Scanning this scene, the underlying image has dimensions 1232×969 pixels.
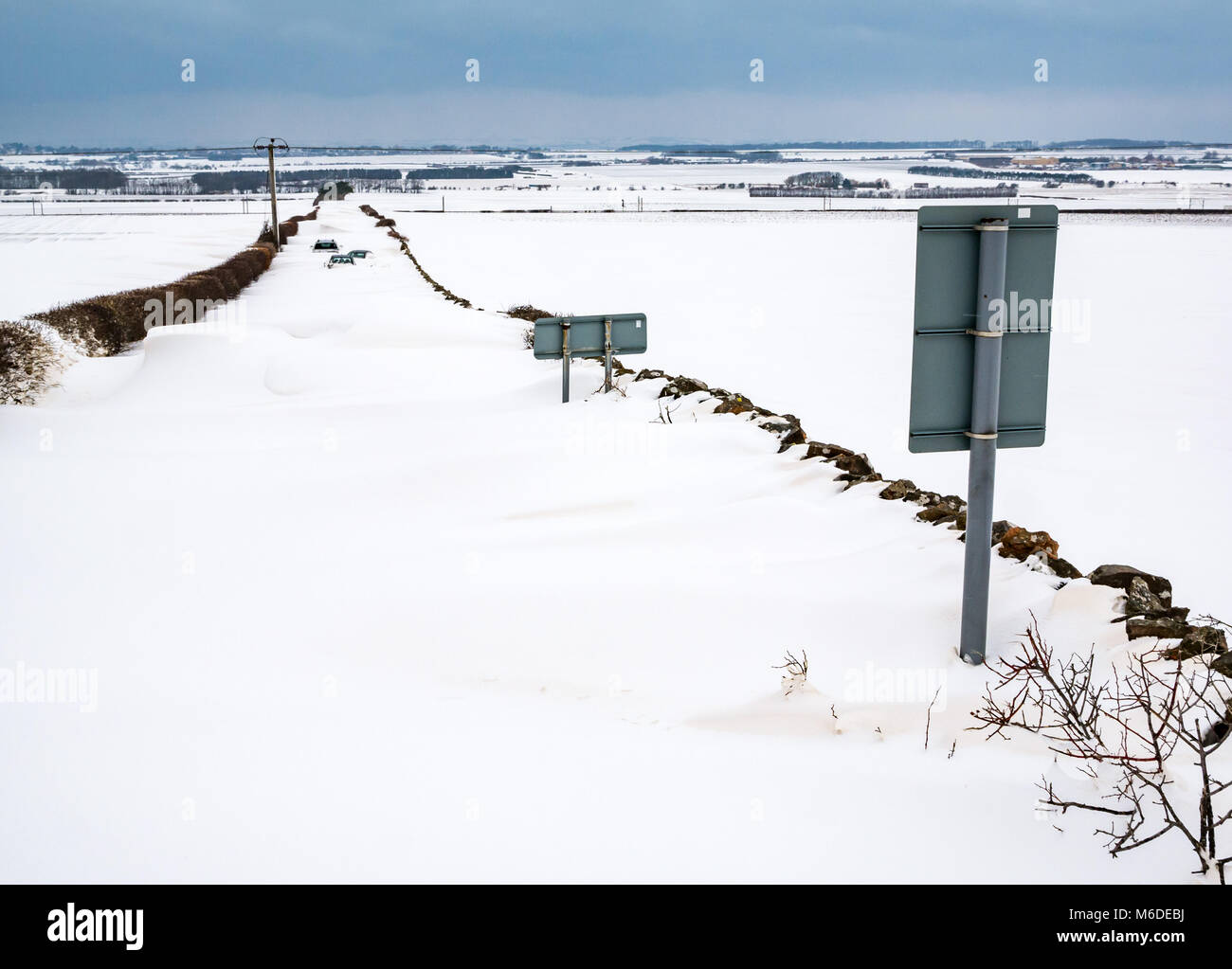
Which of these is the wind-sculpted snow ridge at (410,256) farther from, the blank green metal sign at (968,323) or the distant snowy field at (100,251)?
the blank green metal sign at (968,323)

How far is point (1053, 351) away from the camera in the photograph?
19500 millimetres

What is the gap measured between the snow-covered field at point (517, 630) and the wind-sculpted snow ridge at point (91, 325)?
68 cm

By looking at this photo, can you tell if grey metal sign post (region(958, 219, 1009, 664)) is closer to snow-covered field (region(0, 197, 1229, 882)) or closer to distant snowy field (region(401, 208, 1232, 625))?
snow-covered field (region(0, 197, 1229, 882))

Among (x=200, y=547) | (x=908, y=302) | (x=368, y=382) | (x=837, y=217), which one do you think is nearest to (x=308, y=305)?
(x=368, y=382)

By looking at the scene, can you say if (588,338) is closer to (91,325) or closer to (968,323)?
(968,323)

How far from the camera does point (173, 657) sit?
556 centimetres

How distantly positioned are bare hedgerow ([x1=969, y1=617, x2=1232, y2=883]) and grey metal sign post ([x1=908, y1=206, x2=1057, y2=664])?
0.77 m

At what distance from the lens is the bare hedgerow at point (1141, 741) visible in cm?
372

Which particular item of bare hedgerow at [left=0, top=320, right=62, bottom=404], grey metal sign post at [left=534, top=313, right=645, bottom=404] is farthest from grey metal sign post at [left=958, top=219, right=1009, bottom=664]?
bare hedgerow at [left=0, top=320, right=62, bottom=404]

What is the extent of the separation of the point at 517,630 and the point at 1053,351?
1629 centimetres

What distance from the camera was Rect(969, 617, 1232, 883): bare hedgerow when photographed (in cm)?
372

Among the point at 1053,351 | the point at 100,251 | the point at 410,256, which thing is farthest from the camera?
the point at 100,251

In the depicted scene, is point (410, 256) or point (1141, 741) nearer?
point (1141, 741)

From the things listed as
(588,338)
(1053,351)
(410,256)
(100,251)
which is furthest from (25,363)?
(100,251)
